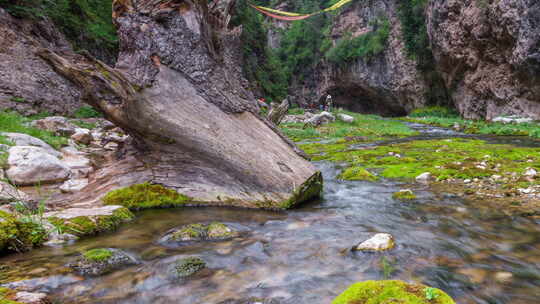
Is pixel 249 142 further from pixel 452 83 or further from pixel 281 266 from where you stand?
pixel 452 83

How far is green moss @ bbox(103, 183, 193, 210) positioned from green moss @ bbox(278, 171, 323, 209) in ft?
4.96

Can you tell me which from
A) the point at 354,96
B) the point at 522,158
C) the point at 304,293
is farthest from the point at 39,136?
the point at 354,96

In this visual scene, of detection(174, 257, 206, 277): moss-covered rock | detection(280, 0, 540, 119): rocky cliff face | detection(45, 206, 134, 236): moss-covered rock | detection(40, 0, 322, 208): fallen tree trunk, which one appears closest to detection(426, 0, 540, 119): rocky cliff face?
detection(280, 0, 540, 119): rocky cliff face

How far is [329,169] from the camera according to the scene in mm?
7730

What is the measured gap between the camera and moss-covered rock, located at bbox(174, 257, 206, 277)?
2.55 m

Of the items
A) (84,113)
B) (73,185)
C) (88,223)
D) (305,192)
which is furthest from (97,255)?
(84,113)

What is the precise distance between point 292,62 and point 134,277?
61.9m

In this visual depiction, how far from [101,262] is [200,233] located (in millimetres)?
1045

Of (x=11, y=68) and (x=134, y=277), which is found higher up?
(x=11, y=68)

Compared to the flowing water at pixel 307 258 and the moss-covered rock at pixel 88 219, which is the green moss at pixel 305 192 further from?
the moss-covered rock at pixel 88 219

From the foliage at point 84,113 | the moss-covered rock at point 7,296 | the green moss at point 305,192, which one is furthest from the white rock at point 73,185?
the foliage at point 84,113

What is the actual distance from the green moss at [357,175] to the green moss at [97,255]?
510cm

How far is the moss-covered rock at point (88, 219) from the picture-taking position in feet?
10.5

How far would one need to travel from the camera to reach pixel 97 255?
8.54ft
